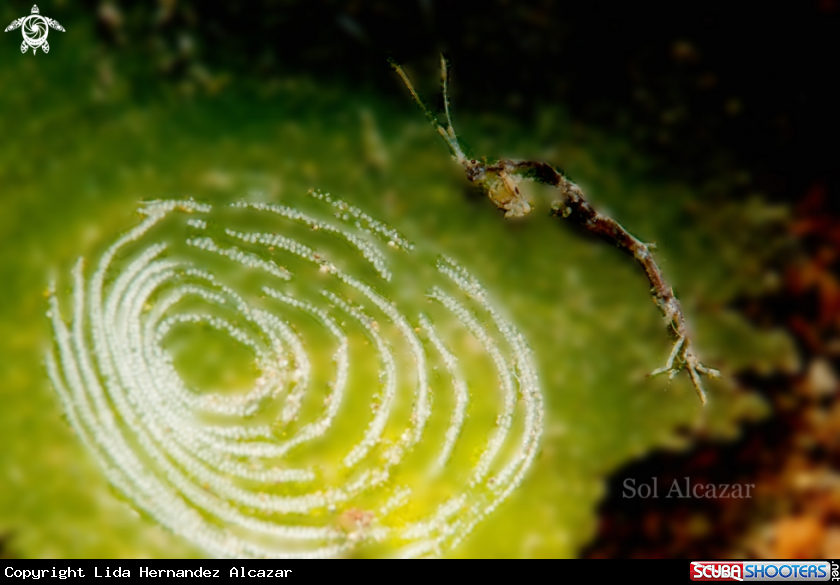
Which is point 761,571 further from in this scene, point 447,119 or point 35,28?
point 35,28

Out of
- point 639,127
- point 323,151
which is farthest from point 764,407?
point 323,151

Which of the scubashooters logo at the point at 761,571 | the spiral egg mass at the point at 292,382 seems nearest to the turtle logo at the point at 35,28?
the spiral egg mass at the point at 292,382

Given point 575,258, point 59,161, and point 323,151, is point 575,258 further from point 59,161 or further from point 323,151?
point 59,161

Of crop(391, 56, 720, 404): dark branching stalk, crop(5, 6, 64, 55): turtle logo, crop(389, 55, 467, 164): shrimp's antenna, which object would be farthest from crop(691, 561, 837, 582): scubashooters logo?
crop(5, 6, 64, 55): turtle logo

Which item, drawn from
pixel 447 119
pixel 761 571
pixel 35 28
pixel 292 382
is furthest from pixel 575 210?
pixel 35 28

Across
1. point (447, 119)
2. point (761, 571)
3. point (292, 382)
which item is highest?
point (447, 119)

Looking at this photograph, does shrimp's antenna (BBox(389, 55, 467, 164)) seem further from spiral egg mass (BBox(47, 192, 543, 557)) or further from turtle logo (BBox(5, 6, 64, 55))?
turtle logo (BBox(5, 6, 64, 55))
